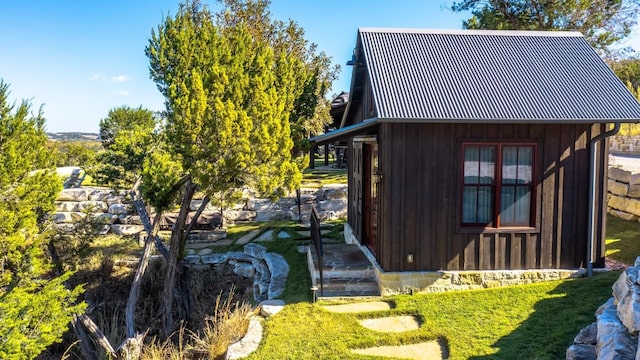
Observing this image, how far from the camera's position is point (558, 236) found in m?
7.26

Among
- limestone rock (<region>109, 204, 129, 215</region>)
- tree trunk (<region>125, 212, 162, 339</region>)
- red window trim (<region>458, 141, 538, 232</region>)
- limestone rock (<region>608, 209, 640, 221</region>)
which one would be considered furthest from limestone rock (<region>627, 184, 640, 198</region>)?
limestone rock (<region>109, 204, 129, 215</region>)

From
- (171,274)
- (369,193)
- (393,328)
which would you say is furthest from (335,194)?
(393,328)

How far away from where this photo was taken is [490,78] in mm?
7738

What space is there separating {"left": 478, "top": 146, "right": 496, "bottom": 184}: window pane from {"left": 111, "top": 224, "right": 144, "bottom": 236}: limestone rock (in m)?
11.7

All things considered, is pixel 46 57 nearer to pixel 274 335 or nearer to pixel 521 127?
pixel 274 335

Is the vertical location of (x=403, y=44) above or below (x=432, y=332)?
above

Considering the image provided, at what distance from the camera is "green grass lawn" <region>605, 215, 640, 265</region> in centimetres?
852

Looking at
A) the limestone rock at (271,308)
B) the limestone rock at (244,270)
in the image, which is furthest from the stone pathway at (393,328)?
the limestone rock at (244,270)

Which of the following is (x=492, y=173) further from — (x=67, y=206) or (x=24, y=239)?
(x=67, y=206)

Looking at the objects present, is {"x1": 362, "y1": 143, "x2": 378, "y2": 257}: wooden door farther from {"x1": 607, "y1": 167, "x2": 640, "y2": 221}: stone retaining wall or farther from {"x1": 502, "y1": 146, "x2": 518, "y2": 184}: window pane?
{"x1": 607, "y1": 167, "x2": 640, "y2": 221}: stone retaining wall

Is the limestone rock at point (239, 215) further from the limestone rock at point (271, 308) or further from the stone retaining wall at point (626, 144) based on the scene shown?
the stone retaining wall at point (626, 144)

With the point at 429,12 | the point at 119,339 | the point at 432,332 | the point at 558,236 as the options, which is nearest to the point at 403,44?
the point at 558,236

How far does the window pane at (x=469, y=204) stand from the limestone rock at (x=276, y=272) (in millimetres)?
3551

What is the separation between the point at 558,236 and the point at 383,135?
11.3 ft
